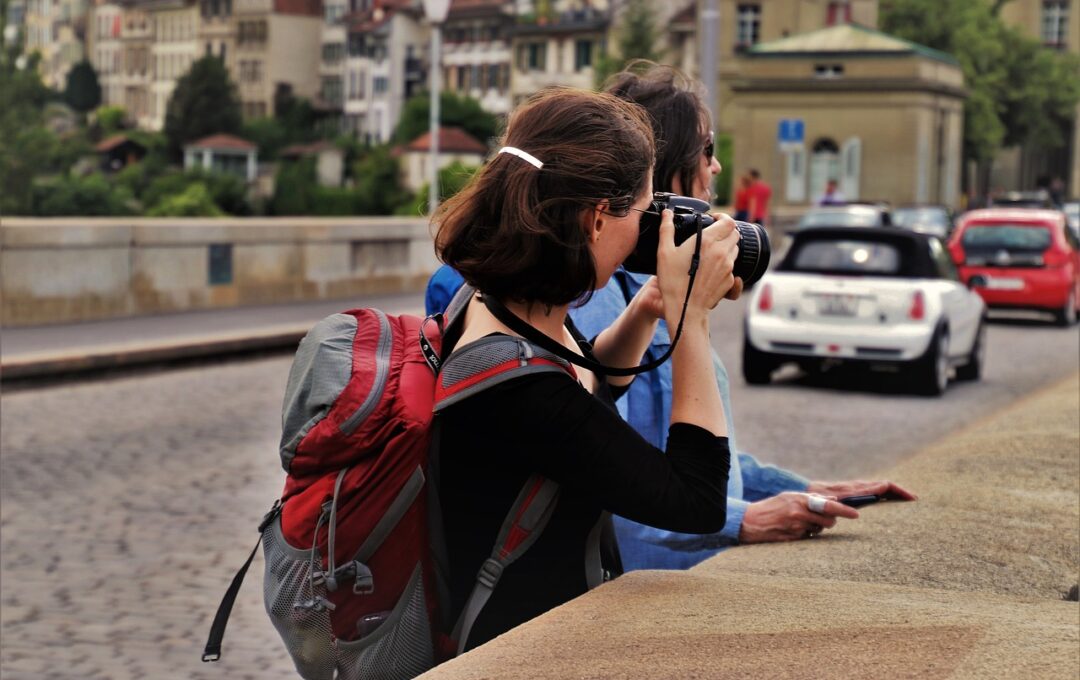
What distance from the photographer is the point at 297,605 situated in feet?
8.70

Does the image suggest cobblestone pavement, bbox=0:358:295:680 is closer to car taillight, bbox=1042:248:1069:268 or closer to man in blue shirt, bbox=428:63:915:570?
man in blue shirt, bbox=428:63:915:570

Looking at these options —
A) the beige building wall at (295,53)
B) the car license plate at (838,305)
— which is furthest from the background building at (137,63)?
the car license plate at (838,305)

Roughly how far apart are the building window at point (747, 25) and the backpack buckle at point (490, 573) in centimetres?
9961

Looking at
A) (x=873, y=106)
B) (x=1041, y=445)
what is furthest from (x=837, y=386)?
(x=873, y=106)

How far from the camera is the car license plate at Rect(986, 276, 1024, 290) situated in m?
23.7

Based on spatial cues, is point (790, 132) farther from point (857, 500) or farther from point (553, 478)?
point (553, 478)

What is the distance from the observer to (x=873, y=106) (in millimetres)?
70125

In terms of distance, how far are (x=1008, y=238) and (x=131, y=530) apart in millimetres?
18013

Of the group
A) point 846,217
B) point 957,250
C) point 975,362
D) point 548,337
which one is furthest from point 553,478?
point 846,217

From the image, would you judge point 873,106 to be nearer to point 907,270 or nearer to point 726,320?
point 726,320

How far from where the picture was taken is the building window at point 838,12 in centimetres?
9597

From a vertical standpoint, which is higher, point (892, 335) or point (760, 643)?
point (760, 643)

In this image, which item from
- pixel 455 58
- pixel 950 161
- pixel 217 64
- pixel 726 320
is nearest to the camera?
pixel 726 320

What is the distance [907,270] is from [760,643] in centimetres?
1331
